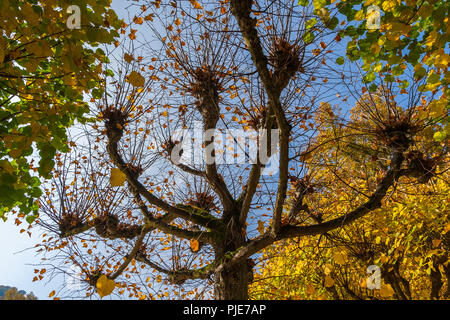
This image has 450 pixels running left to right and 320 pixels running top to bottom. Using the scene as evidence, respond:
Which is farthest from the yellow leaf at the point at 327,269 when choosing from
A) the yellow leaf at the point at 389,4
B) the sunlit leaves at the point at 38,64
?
the sunlit leaves at the point at 38,64

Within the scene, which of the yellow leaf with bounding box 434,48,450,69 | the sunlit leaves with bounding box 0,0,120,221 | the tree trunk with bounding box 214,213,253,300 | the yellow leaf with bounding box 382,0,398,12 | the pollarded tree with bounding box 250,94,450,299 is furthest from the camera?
the pollarded tree with bounding box 250,94,450,299

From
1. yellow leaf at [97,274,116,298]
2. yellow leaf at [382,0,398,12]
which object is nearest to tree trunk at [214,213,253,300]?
yellow leaf at [97,274,116,298]

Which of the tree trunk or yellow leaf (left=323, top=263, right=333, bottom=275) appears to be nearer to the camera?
the tree trunk

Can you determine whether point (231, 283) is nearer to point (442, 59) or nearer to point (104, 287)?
point (104, 287)

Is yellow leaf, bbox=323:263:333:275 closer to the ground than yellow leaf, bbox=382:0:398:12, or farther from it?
closer to the ground

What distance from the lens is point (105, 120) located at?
4066mm

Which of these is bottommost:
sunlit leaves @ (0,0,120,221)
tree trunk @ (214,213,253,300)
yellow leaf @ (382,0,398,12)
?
tree trunk @ (214,213,253,300)

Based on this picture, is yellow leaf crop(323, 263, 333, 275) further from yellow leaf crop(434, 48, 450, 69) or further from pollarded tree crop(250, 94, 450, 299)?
yellow leaf crop(434, 48, 450, 69)

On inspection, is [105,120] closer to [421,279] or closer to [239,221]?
[239,221]

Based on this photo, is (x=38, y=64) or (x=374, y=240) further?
(x=374, y=240)

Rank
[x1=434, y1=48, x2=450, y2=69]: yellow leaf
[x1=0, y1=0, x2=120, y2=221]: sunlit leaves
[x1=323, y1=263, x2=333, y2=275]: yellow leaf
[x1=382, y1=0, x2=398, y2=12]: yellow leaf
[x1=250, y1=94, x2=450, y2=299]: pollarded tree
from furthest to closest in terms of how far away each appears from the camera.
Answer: [x1=323, y1=263, x2=333, y2=275]: yellow leaf → [x1=250, y1=94, x2=450, y2=299]: pollarded tree → [x1=382, y1=0, x2=398, y2=12]: yellow leaf → [x1=434, y1=48, x2=450, y2=69]: yellow leaf → [x1=0, y1=0, x2=120, y2=221]: sunlit leaves

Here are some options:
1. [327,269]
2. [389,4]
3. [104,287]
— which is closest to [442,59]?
[389,4]

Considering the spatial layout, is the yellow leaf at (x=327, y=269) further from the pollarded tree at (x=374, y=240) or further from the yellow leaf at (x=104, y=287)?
the yellow leaf at (x=104, y=287)
